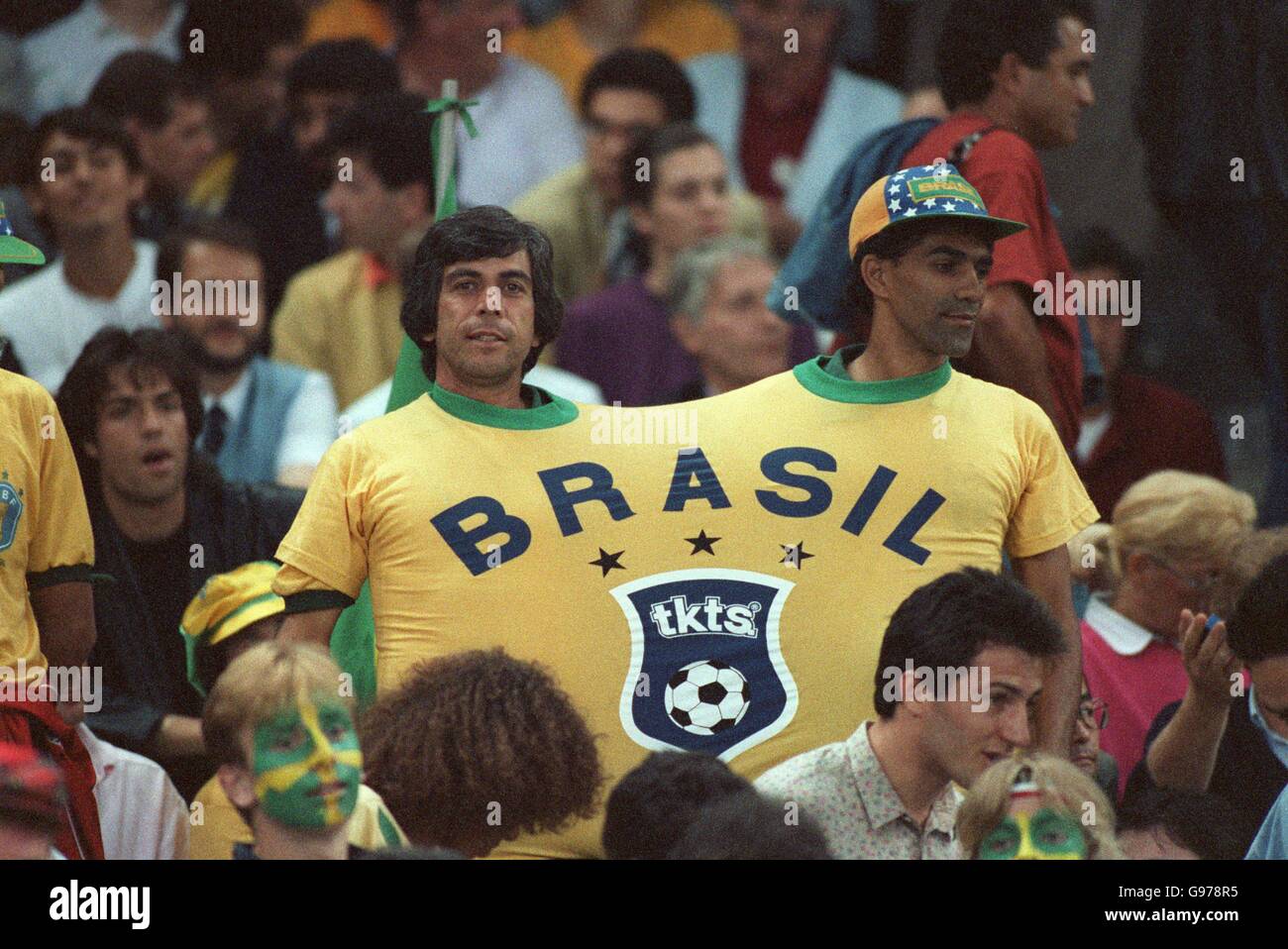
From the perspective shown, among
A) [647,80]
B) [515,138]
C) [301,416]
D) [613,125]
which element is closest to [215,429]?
[301,416]

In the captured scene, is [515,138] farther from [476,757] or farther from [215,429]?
[476,757]

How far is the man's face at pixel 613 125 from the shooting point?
9344mm

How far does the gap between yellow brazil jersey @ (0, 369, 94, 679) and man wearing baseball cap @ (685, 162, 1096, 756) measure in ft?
5.22

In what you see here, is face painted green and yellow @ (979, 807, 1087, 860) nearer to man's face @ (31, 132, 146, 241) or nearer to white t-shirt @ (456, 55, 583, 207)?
man's face @ (31, 132, 146, 241)

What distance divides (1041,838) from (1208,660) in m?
1.34

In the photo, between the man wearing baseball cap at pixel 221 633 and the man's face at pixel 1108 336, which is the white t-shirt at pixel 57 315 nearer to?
the man wearing baseball cap at pixel 221 633

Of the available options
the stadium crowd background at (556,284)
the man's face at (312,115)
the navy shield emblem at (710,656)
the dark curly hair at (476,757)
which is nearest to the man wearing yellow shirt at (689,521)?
the navy shield emblem at (710,656)

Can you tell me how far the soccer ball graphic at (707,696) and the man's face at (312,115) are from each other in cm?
391

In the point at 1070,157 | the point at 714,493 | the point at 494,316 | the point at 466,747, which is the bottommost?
the point at 466,747

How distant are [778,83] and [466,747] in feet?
17.0
